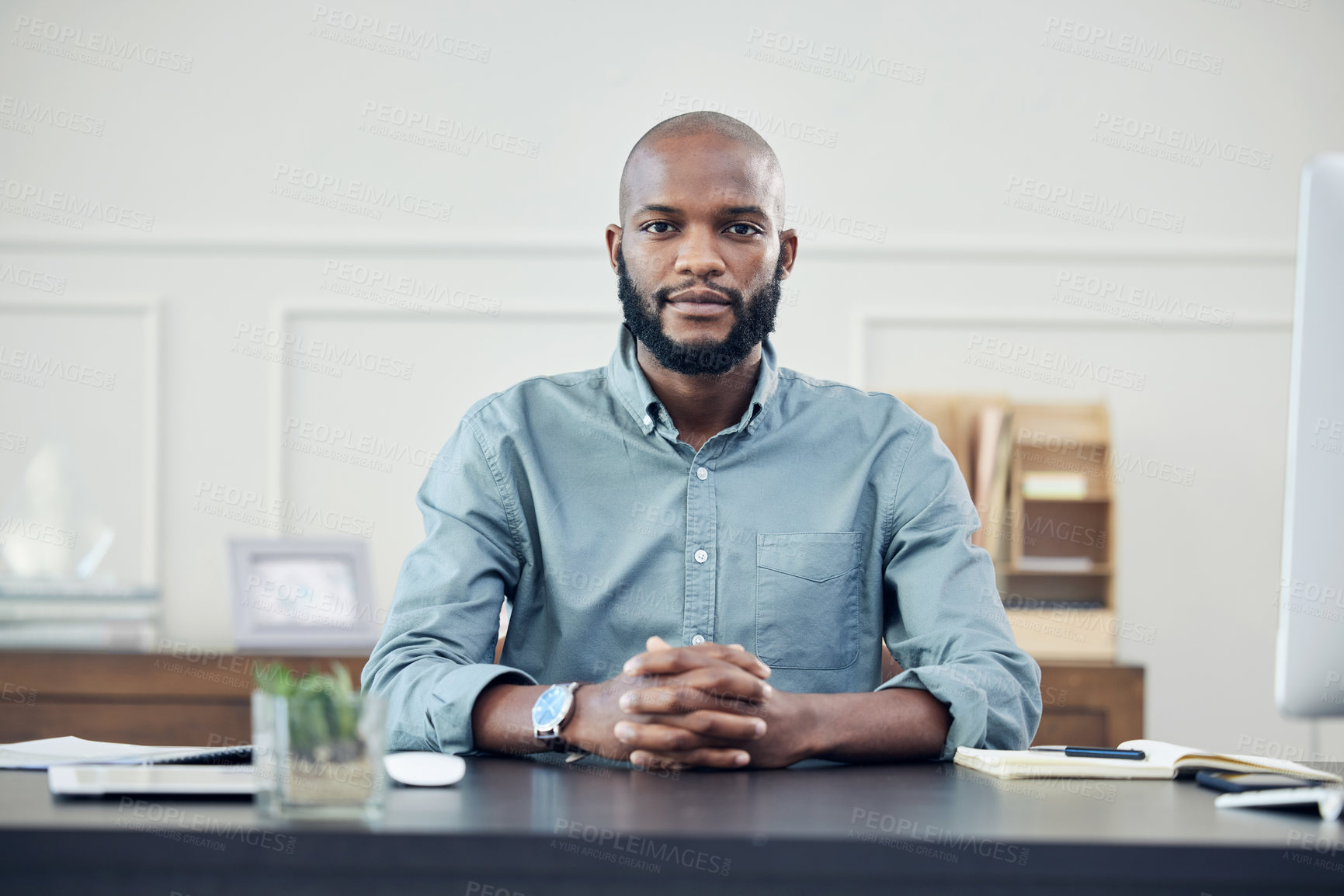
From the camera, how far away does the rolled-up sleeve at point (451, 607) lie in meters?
1.26

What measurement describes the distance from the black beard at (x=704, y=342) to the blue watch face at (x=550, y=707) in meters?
0.58

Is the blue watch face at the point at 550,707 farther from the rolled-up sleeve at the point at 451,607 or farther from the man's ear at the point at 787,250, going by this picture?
the man's ear at the point at 787,250

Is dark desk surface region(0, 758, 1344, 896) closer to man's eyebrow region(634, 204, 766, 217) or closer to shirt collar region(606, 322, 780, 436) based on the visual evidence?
shirt collar region(606, 322, 780, 436)

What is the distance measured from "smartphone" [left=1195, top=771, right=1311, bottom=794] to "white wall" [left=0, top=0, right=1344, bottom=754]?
2404 millimetres

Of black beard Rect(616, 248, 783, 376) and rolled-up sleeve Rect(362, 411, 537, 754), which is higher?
black beard Rect(616, 248, 783, 376)

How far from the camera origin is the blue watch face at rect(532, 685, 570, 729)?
1.20 m

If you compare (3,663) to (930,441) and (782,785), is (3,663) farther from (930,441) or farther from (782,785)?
(782,785)

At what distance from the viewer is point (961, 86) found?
3420mm

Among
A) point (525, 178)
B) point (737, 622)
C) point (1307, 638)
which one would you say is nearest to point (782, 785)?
point (1307, 638)

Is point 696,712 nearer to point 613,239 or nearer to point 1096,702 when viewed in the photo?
point 613,239

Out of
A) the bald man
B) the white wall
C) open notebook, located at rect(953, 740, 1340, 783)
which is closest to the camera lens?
open notebook, located at rect(953, 740, 1340, 783)

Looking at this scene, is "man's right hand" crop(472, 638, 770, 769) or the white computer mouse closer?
the white computer mouse

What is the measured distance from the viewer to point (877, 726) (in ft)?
4.01

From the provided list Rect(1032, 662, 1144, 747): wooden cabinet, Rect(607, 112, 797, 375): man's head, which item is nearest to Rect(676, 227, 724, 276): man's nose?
Rect(607, 112, 797, 375): man's head
